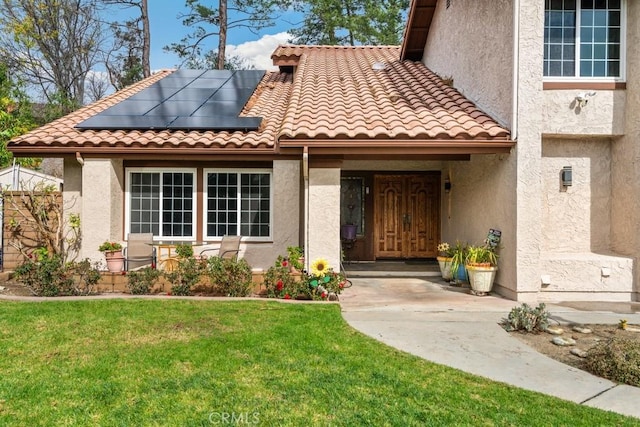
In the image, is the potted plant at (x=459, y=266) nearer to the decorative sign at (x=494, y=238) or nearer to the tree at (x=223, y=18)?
the decorative sign at (x=494, y=238)

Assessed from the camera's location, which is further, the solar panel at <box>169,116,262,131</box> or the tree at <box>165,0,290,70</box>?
the tree at <box>165,0,290,70</box>

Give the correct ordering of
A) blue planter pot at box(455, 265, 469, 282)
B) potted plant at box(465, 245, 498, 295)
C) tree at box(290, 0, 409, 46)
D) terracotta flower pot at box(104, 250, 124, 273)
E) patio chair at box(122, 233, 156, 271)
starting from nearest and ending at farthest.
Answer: potted plant at box(465, 245, 498, 295) < blue planter pot at box(455, 265, 469, 282) < terracotta flower pot at box(104, 250, 124, 273) < patio chair at box(122, 233, 156, 271) < tree at box(290, 0, 409, 46)

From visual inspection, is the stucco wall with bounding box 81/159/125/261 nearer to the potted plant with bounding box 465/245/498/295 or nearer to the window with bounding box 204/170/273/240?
the window with bounding box 204/170/273/240

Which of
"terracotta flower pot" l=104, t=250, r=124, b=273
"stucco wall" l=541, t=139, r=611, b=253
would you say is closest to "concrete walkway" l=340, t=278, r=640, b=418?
"stucco wall" l=541, t=139, r=611, b=253

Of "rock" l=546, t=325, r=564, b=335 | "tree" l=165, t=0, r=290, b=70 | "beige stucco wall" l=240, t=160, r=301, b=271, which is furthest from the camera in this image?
"tree" l=165, t=0, r=290, b=70

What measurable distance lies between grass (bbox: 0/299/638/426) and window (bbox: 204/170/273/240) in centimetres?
469

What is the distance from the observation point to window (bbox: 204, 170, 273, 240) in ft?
37.1

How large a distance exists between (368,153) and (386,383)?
17.4ft

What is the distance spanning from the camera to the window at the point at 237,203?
1130 cm

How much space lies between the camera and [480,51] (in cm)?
1011

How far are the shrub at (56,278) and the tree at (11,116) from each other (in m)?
10.3

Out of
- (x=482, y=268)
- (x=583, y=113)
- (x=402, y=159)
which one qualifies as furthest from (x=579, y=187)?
(x=402, y=159)

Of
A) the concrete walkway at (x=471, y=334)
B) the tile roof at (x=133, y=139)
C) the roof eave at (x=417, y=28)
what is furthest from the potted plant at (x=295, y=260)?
the roof eave at (x=417, y=28)

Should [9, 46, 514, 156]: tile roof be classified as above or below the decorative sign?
above
